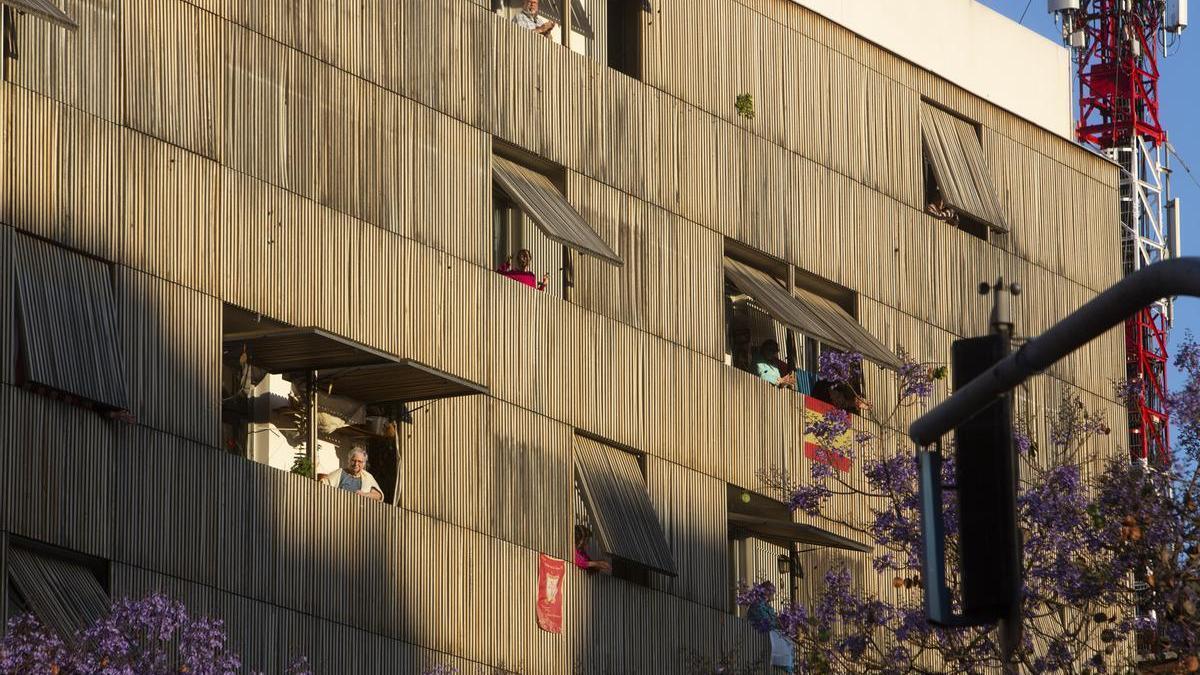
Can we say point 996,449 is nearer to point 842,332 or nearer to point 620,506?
point 620,506

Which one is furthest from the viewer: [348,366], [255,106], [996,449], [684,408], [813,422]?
[813,422]

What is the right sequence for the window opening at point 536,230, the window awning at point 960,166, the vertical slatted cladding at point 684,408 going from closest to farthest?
the window opening at point 536,230, the vertical slatted cladding at point 684,408, the window awning at point 960,166

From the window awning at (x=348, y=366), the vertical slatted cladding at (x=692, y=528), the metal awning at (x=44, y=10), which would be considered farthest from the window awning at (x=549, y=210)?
the metal awning at (x=44, y=10)

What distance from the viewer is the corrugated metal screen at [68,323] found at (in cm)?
2814

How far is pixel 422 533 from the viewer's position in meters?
33.1

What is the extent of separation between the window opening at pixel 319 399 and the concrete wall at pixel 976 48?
483 inches

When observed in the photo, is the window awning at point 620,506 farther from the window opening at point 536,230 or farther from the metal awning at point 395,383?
the metal awning at point 395,383

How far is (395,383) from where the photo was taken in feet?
109

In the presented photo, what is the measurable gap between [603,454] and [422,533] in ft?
→ 14.5

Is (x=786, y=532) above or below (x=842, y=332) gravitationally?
below

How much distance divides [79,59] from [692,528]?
40.9 ft

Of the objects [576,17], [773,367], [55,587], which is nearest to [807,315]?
[773,367]

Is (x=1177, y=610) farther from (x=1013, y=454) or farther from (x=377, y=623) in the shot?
(x=1013, y=454)

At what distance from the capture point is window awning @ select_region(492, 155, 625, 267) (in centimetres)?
3534
